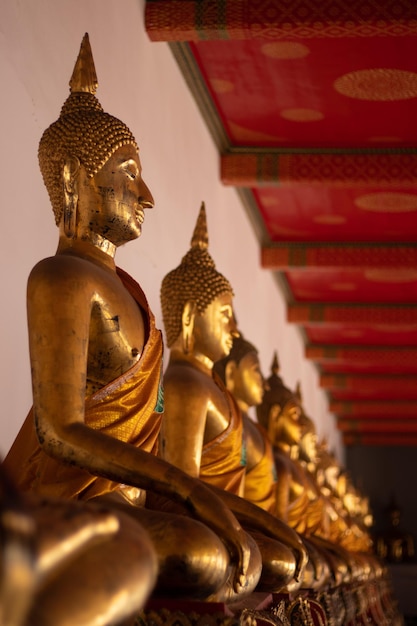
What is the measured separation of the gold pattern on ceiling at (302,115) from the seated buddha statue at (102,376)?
3.74m

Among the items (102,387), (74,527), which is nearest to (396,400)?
(102,387)

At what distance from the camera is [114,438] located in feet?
9.32

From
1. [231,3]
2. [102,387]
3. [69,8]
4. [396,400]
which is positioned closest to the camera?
[102,387]

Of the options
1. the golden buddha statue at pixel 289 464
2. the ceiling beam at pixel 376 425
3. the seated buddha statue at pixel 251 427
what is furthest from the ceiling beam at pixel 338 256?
the ceiling beam at pixel 376 425

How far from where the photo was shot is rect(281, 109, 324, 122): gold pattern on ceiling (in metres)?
7.14

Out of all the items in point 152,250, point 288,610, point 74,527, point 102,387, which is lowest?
point 288,610

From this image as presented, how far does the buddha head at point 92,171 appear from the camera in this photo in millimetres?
3363

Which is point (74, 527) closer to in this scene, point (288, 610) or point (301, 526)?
point (288, 610)

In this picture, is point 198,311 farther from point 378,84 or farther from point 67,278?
point 378,84

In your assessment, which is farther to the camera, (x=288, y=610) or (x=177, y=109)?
(x=177, y=109)

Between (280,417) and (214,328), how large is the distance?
225cm

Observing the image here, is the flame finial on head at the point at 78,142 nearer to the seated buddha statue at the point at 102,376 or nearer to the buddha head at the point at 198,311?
the seated buddha statue at the point at 102,376

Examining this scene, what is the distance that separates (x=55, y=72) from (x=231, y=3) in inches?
61.1

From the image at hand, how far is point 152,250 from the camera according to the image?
19.0 feet
